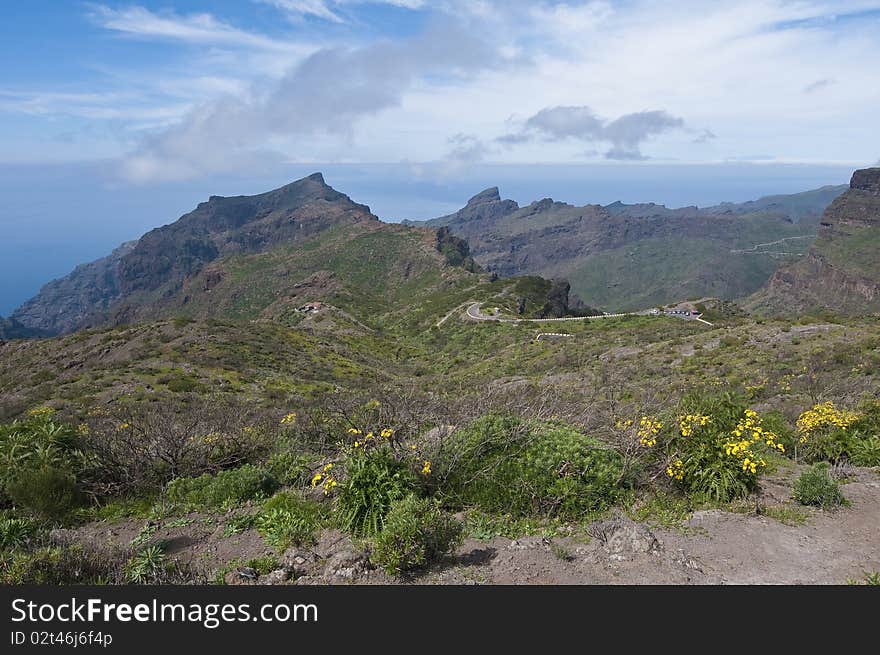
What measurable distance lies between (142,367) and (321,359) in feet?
47.1

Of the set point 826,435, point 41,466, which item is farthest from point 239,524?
point 826,435

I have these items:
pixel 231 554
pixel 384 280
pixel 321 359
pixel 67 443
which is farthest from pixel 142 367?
pixel 384 280

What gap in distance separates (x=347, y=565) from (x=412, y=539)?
85 centimetres

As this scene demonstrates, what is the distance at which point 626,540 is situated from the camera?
6156mm

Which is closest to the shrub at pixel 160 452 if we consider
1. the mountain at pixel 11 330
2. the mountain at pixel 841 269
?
the mountain at pixel 841 269

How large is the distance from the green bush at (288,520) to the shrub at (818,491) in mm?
7236

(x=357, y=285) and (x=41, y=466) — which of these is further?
(x=357, y=285)

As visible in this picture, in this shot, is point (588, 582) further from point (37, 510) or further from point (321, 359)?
point (321, 359)

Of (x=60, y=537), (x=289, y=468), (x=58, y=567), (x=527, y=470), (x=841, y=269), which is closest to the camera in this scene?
(x=58, y=567)

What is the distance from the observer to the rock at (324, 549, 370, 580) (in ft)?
18.3

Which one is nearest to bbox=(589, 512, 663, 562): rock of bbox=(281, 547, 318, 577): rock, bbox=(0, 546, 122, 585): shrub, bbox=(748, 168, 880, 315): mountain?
bbox=(281, 547, 318, 577): rock

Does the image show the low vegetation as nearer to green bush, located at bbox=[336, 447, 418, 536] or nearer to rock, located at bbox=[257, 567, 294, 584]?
green bush, located at bbox=[336, 447, 418, 536]

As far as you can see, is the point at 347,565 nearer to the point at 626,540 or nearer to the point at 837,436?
the point at 626,540

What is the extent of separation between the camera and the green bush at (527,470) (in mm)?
7238
